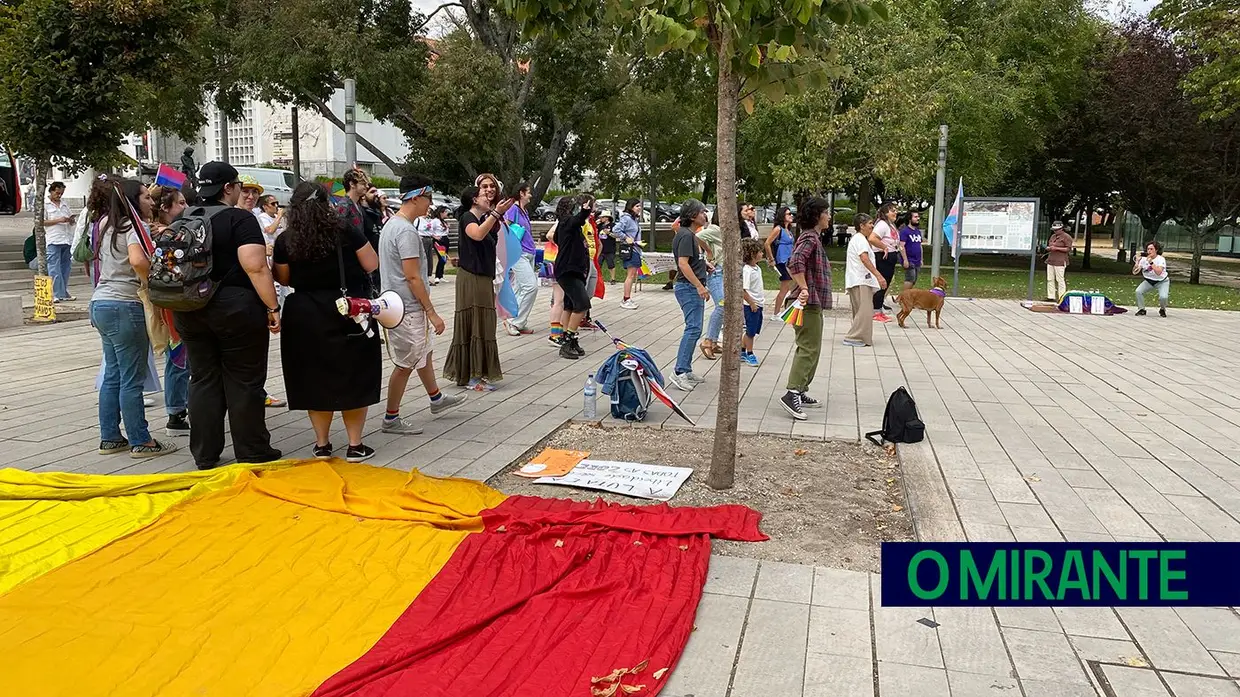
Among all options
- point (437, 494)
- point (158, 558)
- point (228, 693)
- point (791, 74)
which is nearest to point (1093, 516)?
point (791, 74)

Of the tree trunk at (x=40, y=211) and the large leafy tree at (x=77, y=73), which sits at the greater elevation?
the large leafy tree at (x=77, y=73)

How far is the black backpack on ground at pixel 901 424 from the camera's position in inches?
241

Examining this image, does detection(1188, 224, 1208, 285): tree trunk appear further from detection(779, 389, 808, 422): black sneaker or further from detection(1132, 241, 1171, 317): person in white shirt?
detection(779, 389, 808, 422): black sneaker

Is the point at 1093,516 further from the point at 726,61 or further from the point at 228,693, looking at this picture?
the point at 228,693

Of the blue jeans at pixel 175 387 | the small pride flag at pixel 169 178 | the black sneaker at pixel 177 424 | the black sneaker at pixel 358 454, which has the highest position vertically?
the small pride flag at pixel 169 178

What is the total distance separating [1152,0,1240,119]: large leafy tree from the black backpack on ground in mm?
16735

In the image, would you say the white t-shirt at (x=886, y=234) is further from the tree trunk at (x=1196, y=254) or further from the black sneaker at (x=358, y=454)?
the tree trunk at (x=1196, y=254)

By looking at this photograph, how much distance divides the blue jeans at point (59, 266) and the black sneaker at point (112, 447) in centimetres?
935

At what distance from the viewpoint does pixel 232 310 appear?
4.89 meters

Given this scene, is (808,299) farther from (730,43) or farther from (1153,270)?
(1153,270)

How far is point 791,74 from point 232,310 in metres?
3.40

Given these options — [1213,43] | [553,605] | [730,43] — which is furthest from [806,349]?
[1213,43]

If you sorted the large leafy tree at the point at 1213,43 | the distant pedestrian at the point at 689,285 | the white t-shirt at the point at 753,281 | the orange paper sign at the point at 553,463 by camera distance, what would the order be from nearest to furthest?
the orange paper sign at the point at 553,463
the distant pedestrian at the point at 689,285
the white t-shirt at the point at 753,281
the large leafy tree at the point at 1213,43

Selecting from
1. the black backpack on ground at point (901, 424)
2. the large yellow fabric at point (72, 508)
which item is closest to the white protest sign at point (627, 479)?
the black backpack on ground at point (901, 424)
